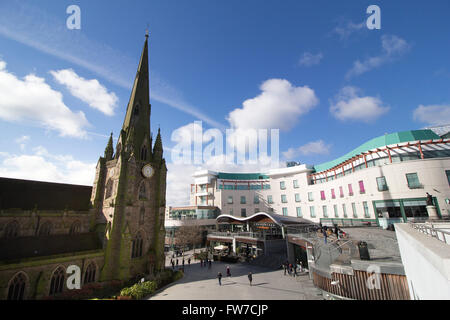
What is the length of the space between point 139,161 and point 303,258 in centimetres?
2626

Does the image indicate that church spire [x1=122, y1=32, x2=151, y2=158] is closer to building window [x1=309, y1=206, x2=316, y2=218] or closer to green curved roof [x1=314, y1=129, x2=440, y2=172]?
building window [x1=309, y1=206, x2=316, y2=218]

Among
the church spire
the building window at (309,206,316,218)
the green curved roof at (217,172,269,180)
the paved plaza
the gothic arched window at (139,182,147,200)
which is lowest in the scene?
the paved plaza

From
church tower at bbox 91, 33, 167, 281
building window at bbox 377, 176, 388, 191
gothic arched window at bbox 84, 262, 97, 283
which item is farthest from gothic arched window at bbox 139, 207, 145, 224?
building window at bbox 377, 176, 388, 191

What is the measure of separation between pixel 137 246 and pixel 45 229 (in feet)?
33.9

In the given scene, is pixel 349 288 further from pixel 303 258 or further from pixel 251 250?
pixel 251 250

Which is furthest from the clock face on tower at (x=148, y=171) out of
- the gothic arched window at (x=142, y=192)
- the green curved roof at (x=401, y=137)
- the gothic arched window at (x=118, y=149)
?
the green curved roof at (x=401, y=137)

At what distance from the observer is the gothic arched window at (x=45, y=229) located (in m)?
22.3

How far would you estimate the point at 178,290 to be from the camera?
1925cm

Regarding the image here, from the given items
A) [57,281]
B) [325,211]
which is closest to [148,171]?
[57,281]

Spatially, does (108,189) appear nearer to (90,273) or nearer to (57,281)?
(90,273)

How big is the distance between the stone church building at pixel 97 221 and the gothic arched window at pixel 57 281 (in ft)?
0.25

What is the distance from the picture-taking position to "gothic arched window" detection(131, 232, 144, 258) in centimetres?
2422

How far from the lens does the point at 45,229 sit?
892 inches
